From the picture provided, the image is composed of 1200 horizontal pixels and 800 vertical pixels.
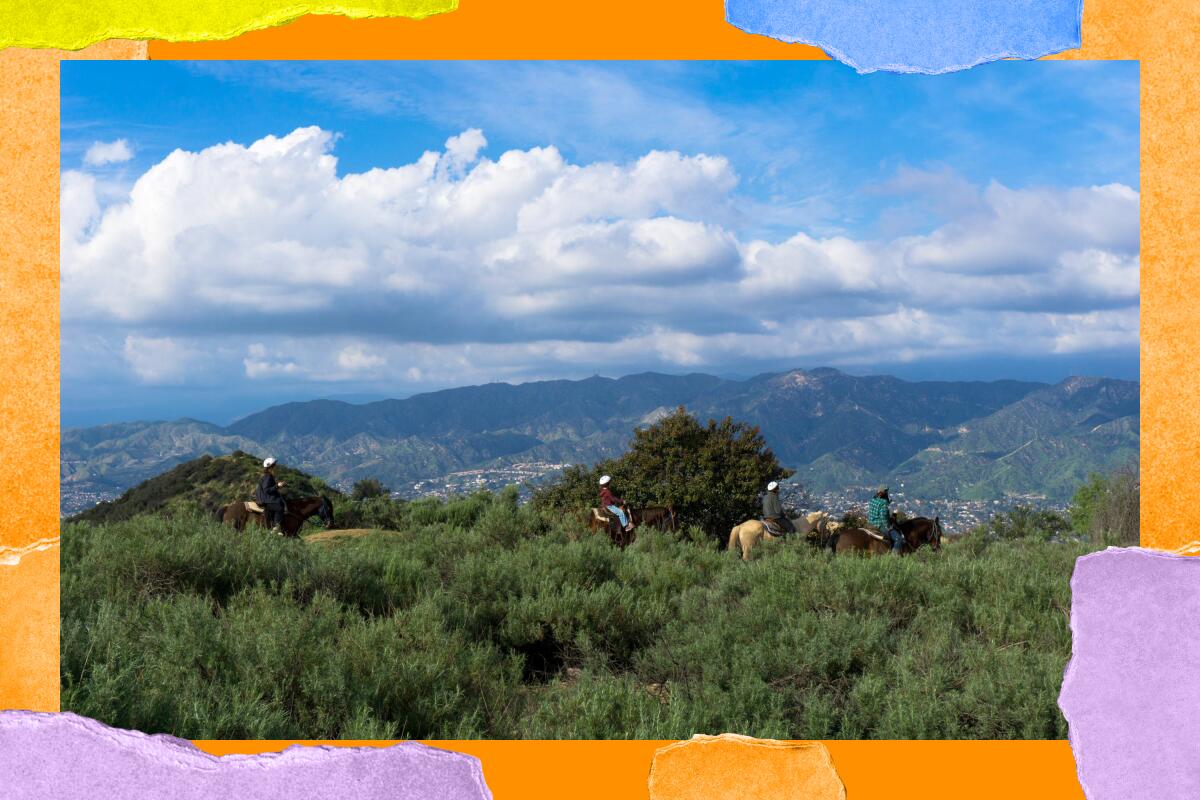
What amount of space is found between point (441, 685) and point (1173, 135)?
16.1ft

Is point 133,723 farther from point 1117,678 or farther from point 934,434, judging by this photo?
point 934,434

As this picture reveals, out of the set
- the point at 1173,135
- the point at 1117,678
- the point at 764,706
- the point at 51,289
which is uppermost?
the point at 1173,135

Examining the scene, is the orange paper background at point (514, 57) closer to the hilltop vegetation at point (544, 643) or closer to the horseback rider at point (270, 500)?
the hilltop vegetation at point (544, 643)

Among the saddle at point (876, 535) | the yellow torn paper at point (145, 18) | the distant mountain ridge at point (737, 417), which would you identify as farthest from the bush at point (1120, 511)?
the yellow torn paper at point (145, 18)

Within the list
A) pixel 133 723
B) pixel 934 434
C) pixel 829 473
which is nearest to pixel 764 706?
pixel 133 723

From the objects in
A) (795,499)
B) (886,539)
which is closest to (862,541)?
(886,539)

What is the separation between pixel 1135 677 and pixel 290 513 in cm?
1387

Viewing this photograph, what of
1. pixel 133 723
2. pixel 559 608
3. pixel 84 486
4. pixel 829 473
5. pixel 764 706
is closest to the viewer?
pixel 133 723

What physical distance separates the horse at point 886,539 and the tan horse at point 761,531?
402 mm

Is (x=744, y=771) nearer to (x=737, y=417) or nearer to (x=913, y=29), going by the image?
(x=913, y=29)

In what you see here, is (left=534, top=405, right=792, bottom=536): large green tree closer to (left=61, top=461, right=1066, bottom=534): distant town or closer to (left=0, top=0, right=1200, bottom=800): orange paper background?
(left=61, top=461, right=1066, bottom=534): distant town

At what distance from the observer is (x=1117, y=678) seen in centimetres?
334

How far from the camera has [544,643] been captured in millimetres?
6953

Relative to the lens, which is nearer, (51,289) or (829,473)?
(51,289)
